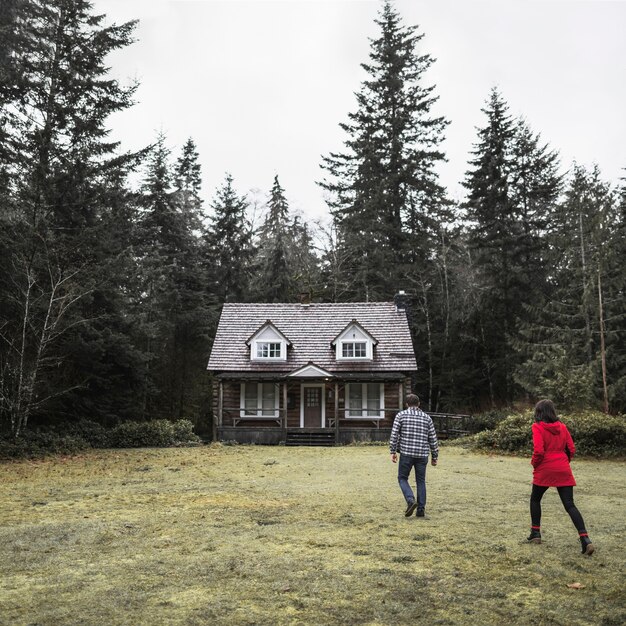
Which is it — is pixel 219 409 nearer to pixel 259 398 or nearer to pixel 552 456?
pixel 259 398

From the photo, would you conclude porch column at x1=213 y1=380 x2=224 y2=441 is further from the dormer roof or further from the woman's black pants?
the woman's black pants

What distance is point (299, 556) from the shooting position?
620cm

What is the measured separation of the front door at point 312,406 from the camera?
29406mm

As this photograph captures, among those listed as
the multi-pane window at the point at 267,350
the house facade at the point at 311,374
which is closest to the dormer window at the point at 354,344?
the house facade at the point at 311,374

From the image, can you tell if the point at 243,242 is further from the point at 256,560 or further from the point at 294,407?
the point at 256,560

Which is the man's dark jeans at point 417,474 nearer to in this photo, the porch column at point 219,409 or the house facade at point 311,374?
the house facade at point 311,374

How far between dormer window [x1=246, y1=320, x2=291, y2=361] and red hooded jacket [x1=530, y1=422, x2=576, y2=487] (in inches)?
911

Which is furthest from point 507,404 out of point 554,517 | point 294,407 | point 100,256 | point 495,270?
point 554,517

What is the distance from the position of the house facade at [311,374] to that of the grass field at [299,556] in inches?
632

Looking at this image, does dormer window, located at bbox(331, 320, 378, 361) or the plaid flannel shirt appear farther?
dormer window, located at bbox(331, 320, 378, 361)

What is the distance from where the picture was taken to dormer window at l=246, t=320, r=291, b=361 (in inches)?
1166

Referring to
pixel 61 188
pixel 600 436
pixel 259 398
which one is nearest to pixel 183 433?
pixel 259 398

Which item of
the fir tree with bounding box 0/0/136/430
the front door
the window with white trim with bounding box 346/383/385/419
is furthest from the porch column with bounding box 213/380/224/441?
the window with white trim with bounding box 346/383/385/419

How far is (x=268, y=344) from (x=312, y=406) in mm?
3877
